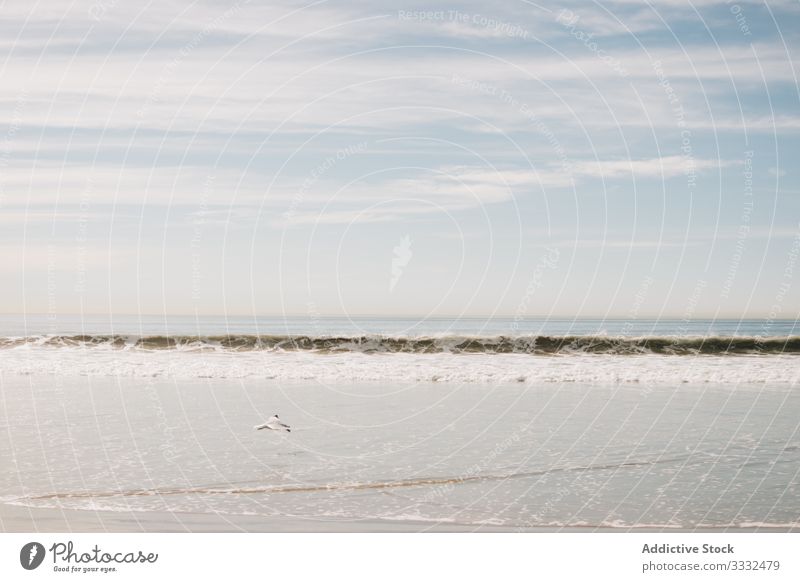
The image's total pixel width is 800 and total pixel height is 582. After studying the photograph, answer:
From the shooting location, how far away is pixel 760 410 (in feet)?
71.5

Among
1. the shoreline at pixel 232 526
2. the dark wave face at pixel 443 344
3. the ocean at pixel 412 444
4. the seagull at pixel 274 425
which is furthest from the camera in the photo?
the dark wave face at pixel 443 344

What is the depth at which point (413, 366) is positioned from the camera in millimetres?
34375

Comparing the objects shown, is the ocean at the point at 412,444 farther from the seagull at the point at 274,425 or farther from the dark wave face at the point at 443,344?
the dark wave face at the point at 443,344

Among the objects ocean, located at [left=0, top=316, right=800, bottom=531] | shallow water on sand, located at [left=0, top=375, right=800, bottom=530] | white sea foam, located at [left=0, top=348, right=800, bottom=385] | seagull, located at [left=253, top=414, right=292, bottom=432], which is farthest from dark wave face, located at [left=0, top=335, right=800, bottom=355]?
seagull, located at [left=253, top=414, right=292, bottom=432]

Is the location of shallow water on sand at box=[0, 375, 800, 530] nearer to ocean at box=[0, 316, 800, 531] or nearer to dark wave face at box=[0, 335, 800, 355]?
ocean at box=[0, 316, 800, 531]

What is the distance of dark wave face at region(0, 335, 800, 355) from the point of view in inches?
1650

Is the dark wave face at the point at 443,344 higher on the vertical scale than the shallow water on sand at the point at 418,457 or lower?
lower

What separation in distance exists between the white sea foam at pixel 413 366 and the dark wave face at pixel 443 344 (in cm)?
198

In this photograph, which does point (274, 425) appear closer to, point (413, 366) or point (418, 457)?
point (418, 457)

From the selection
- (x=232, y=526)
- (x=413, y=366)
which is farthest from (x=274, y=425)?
(x=413, y=366)

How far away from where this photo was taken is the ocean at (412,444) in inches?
481

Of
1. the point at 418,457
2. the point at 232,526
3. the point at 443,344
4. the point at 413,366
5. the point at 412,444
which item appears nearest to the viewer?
the point at 232,526

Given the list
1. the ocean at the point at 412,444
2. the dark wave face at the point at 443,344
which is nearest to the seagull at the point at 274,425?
the ocean at the point at 412,444

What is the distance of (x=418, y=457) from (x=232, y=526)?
4957 millimetres
